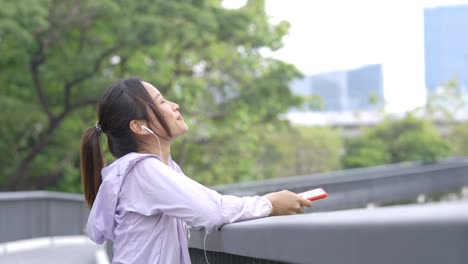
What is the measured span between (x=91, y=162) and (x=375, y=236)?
2080 millimetres

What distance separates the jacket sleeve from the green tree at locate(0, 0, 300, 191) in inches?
745

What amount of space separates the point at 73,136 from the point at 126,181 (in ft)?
87.4

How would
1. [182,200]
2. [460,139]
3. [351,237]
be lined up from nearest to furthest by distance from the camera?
[351,237], [182,200], [460,139]

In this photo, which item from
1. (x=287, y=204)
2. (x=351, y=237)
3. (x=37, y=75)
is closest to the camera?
(x=351, y=237)

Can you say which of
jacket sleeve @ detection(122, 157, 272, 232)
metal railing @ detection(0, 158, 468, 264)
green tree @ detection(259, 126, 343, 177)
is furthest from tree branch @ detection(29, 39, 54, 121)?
green tree @ detection(259, 126, 343, 177)

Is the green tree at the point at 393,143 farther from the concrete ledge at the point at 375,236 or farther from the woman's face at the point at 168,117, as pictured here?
the concrete ledge at the point at 375,236

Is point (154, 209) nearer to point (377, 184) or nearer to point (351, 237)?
point (351, 237)

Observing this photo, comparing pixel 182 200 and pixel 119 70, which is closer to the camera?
pixel 182 200

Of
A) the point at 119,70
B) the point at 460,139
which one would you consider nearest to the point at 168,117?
the point at 119,70

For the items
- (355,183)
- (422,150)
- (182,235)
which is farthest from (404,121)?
(182,235)

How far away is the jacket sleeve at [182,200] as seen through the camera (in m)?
3.00

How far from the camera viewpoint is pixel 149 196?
121 inches

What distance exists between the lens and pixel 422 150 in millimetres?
52656

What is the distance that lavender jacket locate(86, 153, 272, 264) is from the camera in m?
3.01
